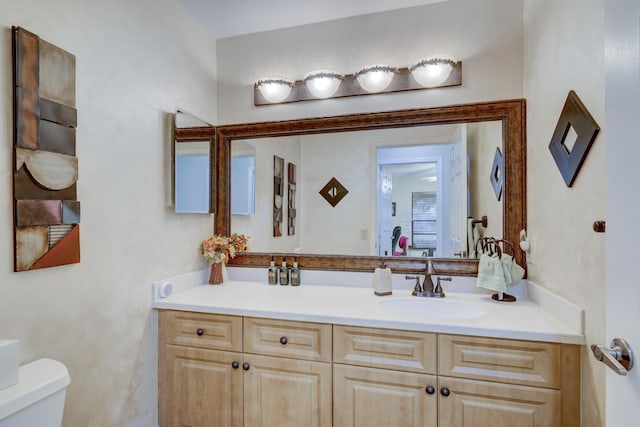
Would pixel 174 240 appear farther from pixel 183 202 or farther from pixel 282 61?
pixel 282 61

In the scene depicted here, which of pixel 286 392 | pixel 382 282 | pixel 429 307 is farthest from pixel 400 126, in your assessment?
pixel 286 392

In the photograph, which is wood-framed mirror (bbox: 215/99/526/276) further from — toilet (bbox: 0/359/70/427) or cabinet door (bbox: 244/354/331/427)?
toilet (bbox: 0/359/70/427)

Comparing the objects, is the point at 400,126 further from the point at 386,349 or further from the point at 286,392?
the point at 286,392

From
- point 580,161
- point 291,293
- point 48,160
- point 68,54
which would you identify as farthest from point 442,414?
point 68,54

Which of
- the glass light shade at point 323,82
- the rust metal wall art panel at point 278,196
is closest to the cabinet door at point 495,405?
the rust metal wall art panel at point 278,196

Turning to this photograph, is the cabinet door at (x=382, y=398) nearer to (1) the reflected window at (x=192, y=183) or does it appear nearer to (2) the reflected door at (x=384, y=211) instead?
(2) the reflected door at (x=384, y=211)

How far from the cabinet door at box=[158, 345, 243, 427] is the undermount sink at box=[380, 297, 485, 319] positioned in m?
0.84

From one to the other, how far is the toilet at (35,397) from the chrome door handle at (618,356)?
4.98 ft

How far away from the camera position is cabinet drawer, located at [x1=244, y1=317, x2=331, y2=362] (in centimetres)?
153

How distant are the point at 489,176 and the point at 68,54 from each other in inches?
82.9

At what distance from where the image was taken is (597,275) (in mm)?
Answer: 1132

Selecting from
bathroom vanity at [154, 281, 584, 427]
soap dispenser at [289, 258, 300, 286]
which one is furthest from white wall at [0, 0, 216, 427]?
soap dispenser at [289, 258, 300, 286]

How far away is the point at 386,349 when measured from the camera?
145 cm

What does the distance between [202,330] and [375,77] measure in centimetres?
171
